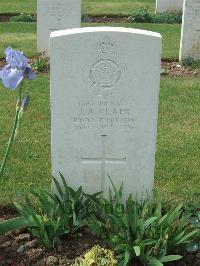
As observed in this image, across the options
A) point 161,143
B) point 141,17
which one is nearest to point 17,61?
point 161,143

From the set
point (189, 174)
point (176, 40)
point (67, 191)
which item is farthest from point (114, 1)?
point (67, 191)

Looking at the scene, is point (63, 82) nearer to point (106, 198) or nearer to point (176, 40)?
point (106, 198)

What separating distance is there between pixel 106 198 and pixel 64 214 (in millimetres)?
471

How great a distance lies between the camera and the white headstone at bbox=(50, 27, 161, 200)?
12.3 feet

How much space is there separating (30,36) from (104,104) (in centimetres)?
879

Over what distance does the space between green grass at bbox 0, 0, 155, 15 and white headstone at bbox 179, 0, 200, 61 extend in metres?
7.10

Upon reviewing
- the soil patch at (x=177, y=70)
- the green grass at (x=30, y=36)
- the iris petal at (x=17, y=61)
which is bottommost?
the soil patch at (x=177, y=70)

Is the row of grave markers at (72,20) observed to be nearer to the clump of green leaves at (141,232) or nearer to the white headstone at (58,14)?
the white headstone at (58,14)

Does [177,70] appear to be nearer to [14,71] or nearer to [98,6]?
[14,71]

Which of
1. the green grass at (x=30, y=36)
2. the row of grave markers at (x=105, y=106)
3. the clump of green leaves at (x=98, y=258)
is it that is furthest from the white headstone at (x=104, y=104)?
the green grass at (x=30, y=36)

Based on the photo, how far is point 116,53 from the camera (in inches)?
149

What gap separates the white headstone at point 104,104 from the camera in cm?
376

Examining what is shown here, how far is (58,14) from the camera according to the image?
966 centimetres

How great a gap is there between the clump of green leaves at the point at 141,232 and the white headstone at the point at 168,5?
43.5 feet
